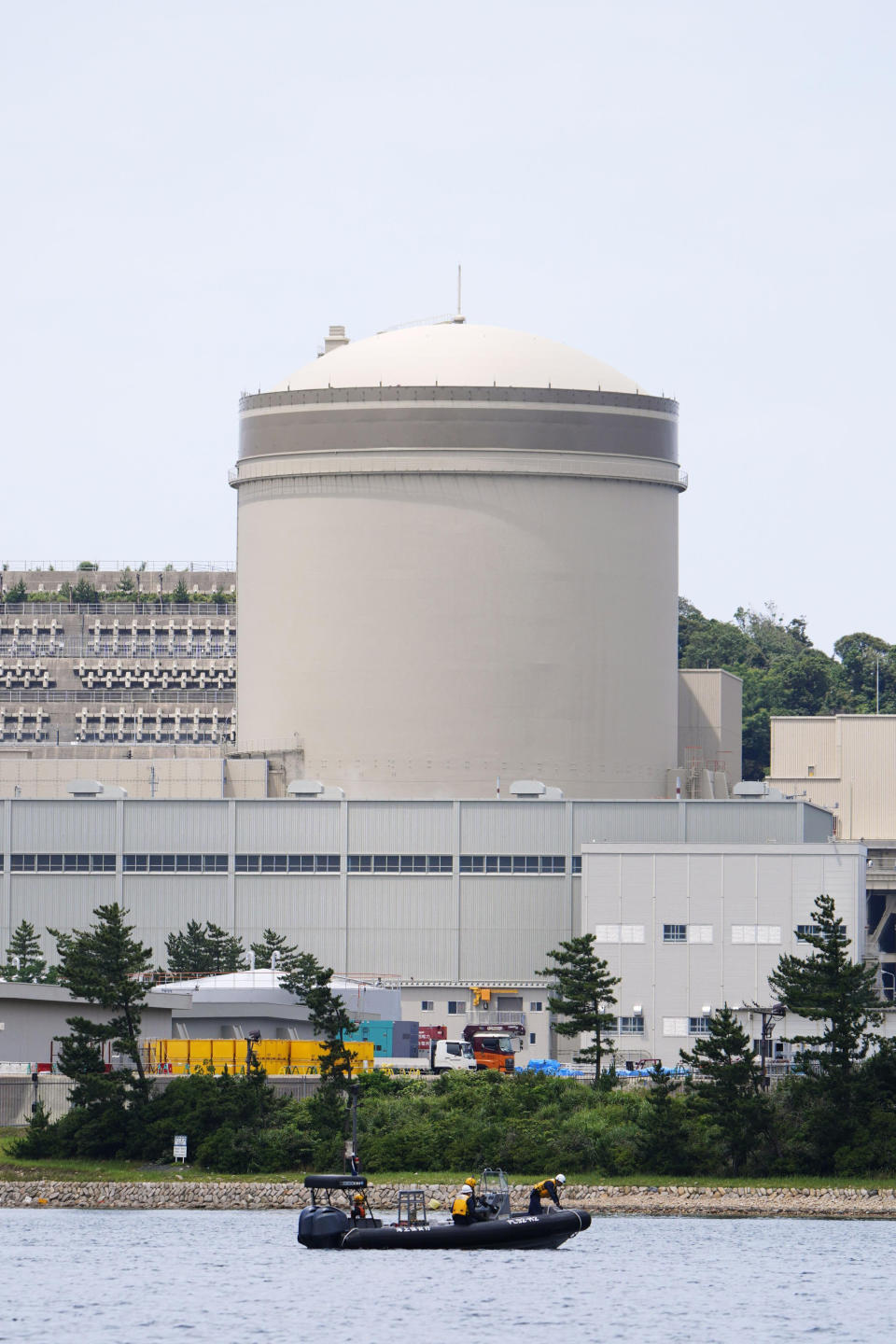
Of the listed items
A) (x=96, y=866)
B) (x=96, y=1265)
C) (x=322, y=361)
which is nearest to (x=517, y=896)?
(x=96, y=866)

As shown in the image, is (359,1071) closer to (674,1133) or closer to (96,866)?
(674,1133)

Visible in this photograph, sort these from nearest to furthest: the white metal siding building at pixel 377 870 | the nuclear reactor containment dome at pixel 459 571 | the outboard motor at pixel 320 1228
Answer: the outboard motor at pixel 320 1228 → the white metal siding building at pixel 377 870 → the nuclear reactor containment dome at pixel 459 571

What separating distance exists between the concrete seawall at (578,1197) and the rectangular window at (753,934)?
82.6 feet

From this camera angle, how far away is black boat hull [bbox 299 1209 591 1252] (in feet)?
283

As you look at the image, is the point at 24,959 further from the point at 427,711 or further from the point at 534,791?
the point at 534,791

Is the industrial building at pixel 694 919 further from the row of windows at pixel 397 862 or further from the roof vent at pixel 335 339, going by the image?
the roof vent at pixel 335 339

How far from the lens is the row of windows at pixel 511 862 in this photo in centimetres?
13162

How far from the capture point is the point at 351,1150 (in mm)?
98562

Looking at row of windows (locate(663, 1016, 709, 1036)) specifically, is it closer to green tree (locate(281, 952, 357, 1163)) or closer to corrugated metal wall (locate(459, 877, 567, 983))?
corrugated metal wall (locate(459, 877, 567, 983))

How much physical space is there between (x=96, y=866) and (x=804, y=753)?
49226 mm

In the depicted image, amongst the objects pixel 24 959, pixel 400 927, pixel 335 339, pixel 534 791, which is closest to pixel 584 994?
pixel 400 927

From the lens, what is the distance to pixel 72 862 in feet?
443

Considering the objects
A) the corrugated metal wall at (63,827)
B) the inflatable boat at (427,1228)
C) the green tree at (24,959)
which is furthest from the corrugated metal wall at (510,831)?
the inflatable boat at (427,1228)

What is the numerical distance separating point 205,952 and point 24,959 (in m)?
8.78
